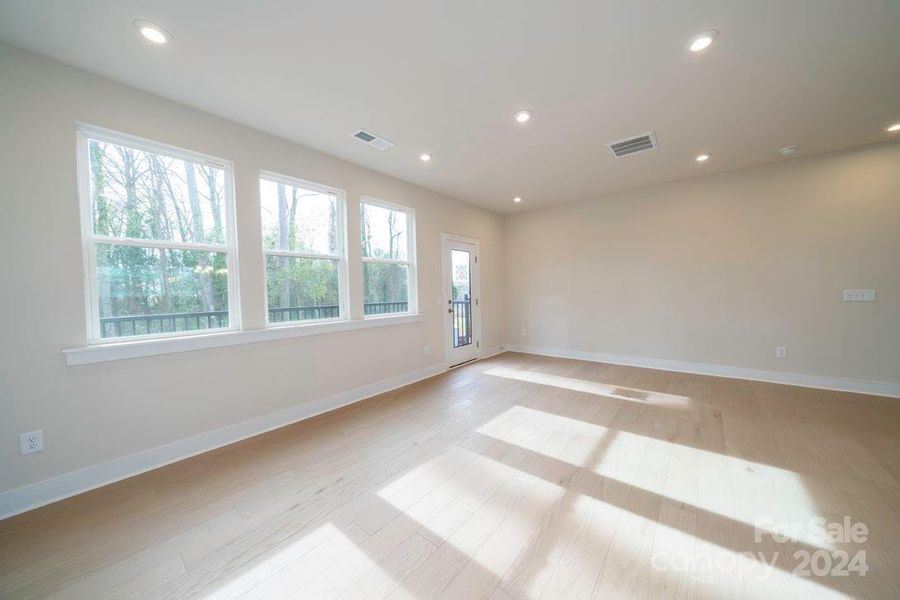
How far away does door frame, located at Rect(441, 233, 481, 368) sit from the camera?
4941 millimetres

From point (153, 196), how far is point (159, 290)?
0.73 metres

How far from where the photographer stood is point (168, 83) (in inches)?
88.4

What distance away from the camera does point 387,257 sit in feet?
13.7

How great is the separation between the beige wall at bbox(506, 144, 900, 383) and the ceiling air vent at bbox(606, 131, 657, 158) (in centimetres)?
165

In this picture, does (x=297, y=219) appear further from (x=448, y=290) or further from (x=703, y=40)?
(x=703, y=40)

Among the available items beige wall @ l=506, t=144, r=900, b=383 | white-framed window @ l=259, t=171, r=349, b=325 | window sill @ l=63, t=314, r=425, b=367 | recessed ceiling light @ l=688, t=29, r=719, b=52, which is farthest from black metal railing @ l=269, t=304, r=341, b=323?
beige wall @ l=506, t=144, r=900, b=383

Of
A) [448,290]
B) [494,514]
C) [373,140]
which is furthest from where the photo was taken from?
[448,290]

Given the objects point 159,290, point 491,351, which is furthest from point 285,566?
point 491,351

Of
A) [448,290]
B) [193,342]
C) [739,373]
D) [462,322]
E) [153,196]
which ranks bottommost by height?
[739,373]

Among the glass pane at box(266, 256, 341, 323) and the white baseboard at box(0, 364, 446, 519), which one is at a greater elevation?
the glass pane at box(266, 256, 341, 323)

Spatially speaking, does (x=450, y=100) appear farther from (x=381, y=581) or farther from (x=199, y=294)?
(x=381, y=581)

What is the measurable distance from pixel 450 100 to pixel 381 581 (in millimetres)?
3068

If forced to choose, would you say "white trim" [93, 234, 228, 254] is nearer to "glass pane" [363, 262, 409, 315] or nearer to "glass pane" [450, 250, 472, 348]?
"glass pane" [363, 262, 409, 315]

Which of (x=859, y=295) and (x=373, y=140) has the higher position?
(x=373, y=140)
